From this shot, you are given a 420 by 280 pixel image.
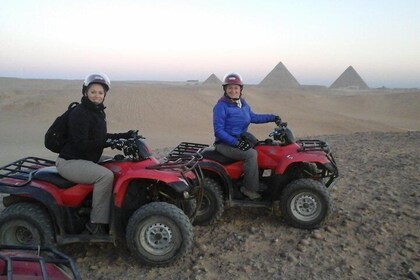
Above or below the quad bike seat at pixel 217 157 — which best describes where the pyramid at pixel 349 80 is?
above

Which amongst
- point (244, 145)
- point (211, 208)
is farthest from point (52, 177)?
point (244, 145)

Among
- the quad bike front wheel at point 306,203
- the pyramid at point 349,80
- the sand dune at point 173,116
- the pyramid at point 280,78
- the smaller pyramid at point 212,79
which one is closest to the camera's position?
the quad bike front wheel at point 306,203

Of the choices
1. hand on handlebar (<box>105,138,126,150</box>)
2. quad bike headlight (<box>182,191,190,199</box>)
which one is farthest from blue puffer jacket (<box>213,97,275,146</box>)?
hand on handlebar (<box>105,138,126,150</box>)

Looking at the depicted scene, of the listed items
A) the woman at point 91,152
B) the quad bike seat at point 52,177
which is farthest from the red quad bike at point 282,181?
the quad bike seat at point 52,177

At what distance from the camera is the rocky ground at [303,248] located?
4262mm

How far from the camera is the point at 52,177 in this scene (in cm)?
453

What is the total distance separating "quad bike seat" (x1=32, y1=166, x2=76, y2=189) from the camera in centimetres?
446

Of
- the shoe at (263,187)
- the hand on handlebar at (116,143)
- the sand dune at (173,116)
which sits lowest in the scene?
the sand dune at (173,116)

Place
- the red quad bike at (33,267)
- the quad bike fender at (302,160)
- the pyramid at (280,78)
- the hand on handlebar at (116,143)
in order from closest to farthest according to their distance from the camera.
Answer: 1. the red quad bike at (33,267)
2. the hand on handlebar at (116,143)
3. the quad bike fender at (302,160)
4. the pyramid at (280,78)

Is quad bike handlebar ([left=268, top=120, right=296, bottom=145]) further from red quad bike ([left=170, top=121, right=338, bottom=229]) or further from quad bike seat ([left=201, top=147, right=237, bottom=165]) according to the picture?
quad bike seat ([left=201, top=147, right=237, bottom=165])

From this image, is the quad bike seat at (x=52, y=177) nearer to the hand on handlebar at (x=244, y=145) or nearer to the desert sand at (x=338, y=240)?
the desert sand at (x=338, y=240)

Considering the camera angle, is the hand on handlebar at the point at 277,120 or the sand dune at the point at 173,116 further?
the sand dune at the point at 173,116

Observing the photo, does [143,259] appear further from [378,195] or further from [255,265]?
[378,195]

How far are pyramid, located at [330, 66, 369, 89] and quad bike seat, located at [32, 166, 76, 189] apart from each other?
379 ft
